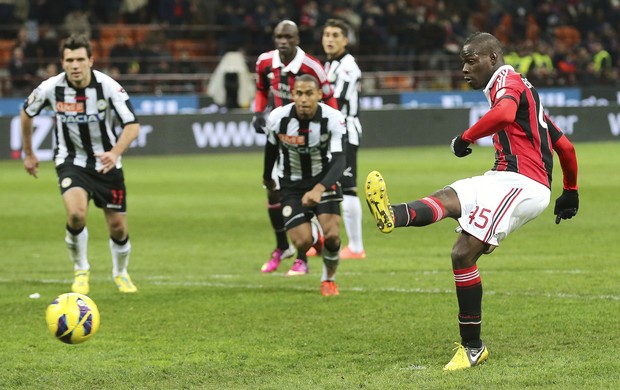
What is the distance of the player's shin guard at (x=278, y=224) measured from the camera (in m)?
11.2

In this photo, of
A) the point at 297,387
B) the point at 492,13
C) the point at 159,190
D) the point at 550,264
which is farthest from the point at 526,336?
the point at 492,13

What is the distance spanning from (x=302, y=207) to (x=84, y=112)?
6.18 feet

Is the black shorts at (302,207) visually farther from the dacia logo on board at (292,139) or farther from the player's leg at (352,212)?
the player's leg at (352,212)

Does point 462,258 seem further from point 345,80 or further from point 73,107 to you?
point 345,80

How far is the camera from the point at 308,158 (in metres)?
9.39

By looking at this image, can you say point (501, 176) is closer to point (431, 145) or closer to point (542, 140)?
point (542, 140)

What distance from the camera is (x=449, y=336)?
7.30 meters

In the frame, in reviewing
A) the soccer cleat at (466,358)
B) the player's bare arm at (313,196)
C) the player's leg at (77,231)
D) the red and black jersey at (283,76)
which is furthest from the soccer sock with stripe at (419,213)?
the red and black jersey at (283,76)

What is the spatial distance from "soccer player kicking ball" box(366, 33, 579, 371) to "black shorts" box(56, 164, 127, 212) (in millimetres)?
3553

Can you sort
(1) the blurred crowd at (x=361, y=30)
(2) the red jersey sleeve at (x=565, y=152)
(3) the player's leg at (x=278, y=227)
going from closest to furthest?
(2) the red jersey sleeve at (x=565, y=152)
(3) the player's leg at (x=278, y=227)
(1) the blurred crowd at (x=361, y=30)

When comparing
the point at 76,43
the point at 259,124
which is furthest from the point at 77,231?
the point at 259,124

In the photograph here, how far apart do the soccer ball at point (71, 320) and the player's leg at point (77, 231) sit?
244cm

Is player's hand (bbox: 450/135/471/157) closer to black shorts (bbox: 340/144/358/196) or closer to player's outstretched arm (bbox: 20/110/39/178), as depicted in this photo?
player's outstretched arm (bbox: 20/110/39/178)

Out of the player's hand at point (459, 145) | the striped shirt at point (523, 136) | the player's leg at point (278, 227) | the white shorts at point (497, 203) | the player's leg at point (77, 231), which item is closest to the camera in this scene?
the player's hand at point (459, 145)
